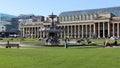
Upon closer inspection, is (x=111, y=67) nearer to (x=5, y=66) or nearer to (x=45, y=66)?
(x=45, y=66)

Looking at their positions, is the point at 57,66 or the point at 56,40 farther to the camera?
the point at 56,40

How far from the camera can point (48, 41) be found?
3492 inches

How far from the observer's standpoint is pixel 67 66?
22.3 metres

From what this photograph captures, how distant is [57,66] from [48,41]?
6647 centimetres

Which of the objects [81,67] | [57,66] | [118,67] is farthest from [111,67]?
[57,66]

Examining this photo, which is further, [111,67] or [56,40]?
[56,40]

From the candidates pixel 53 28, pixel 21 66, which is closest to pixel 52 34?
pixel 53 28

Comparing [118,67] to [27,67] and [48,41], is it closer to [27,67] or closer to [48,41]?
[27,67]

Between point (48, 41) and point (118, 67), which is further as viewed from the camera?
point (48, 41)

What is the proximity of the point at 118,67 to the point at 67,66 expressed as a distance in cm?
372

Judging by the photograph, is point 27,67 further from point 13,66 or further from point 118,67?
point 118,67

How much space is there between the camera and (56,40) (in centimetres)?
8844

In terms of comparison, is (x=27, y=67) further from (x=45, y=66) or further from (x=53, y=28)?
(x=53, y=28)

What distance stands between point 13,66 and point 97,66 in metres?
6.25
